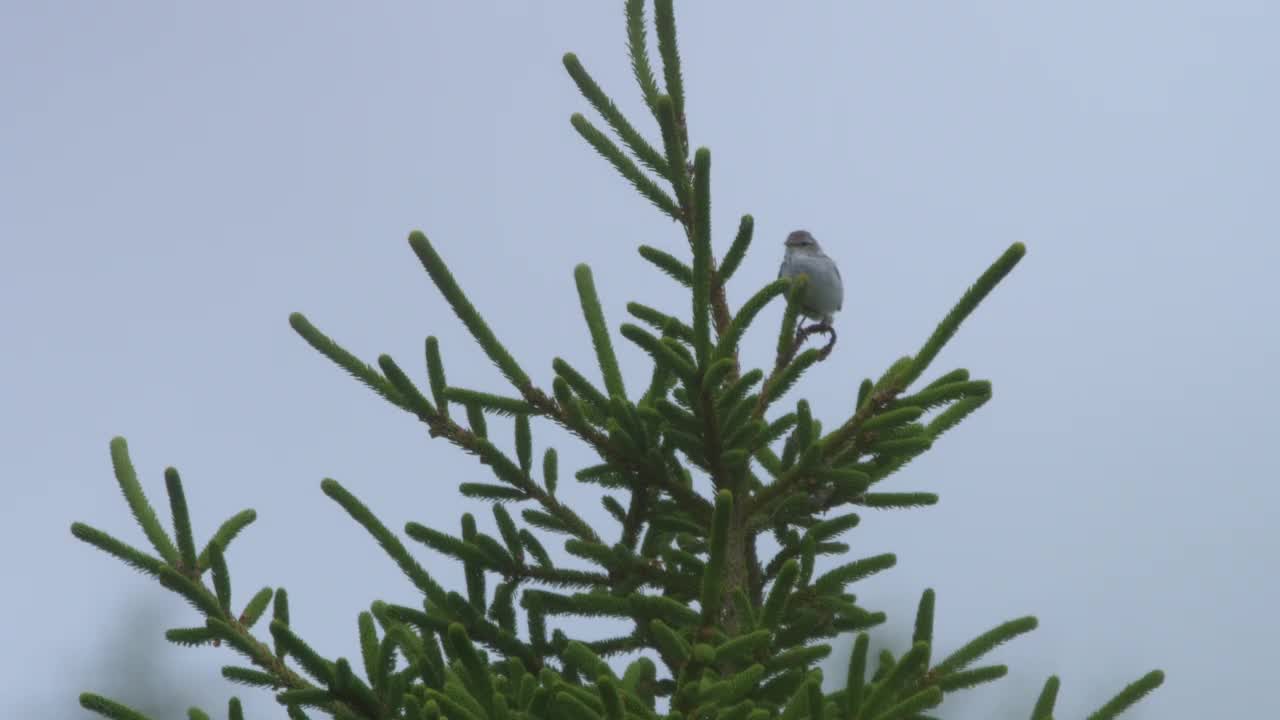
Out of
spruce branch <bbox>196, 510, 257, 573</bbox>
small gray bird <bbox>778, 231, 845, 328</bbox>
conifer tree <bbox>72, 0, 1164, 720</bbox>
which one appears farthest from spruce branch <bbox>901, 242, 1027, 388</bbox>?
spruce branch <bbox>196, 510, 257, 573</bbox>

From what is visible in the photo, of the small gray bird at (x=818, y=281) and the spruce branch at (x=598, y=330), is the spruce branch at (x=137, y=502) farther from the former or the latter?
the small gray bird at (x=818, y=281)

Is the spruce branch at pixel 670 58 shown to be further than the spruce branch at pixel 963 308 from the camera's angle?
Yes

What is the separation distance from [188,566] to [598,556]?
50.7 inches

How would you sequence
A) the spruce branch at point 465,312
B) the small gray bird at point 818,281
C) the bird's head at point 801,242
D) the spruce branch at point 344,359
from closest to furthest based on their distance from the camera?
the spruce branch at point 465,312, the spruce branch at point 344,359, the small gray bird at point 818,281, the bird's head at point 801,242

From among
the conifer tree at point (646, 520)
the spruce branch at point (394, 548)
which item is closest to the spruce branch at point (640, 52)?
the conifer tree at point (646, 520)

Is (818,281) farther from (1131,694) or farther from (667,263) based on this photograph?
(1131,694)

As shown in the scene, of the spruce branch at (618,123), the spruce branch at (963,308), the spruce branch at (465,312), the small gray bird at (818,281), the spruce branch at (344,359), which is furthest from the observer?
the small gray bird at (818,281)

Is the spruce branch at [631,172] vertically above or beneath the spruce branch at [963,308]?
above

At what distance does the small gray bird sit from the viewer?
5.58 metres

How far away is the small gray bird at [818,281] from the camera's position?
220 inches

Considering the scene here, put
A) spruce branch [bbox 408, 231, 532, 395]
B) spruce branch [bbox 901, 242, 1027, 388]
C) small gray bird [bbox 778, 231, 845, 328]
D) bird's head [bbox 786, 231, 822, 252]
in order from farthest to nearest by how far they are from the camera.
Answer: bird's head [bbox 786, 231, 822, 252] → small gray bird [bbox 778, 231, 845, 328] → spruce branch [bbox 408, 231, 532, 395] → spruce branch [bbox 901, 242, 1027, 388]

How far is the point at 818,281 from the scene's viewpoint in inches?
221

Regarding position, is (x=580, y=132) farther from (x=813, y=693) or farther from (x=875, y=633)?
(x=875, y=633)

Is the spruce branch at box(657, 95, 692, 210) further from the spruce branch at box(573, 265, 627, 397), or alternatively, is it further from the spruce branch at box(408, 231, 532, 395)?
the spruce branch at box(408, 231, 532, 395)
